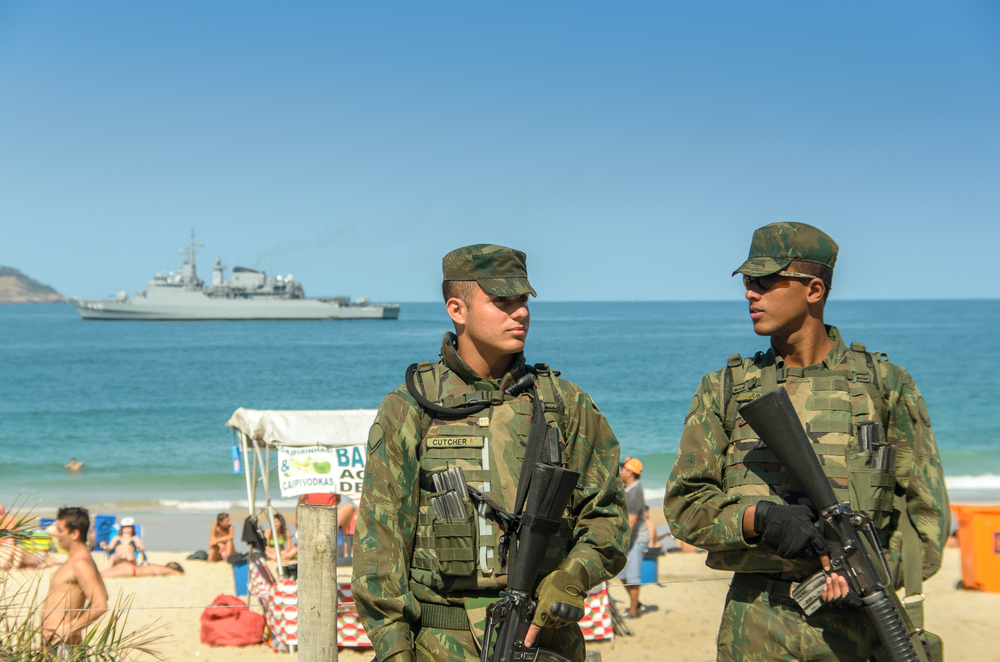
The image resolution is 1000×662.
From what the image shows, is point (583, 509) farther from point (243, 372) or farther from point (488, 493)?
point (243, 372)

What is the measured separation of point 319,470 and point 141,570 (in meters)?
3.28

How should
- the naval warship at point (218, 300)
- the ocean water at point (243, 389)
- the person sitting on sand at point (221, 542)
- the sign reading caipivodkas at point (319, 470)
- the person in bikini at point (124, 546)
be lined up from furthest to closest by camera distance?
1. the naval warship at point (218, 300)
2. the ocean water at point (243, 389)
3. the person sitting on sand at point (221, 542)
4. the person in bikini at point (124, 546)
5. the sign reading caipivodkas at point (319, 470)

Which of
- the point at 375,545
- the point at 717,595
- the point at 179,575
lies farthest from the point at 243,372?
the point at 375,545

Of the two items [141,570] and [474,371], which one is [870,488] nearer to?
[474,371]

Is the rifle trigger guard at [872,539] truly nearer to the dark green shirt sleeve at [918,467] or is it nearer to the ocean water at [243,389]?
the dark green shirt sleeve at [918,467]

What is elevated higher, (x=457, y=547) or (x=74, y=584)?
(x=457, y=547)

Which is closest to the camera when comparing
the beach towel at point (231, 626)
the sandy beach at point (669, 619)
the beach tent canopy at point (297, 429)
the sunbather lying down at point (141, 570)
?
the sandy beach at point (669, 619)

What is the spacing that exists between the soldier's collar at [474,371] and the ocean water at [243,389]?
100 inches

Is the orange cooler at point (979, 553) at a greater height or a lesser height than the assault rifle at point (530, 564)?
lesser

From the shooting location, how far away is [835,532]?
97.6 inches

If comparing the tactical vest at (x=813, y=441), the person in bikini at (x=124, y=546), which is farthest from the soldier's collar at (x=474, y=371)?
the person in bikini at (x=124, y=546)

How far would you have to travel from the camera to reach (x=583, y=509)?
264 centimetres

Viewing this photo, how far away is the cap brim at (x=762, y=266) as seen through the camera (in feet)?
9.12

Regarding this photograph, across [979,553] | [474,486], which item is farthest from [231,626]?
[979,553]
